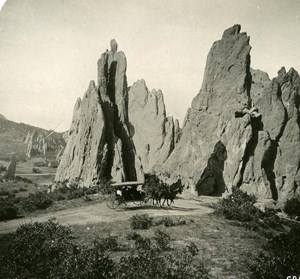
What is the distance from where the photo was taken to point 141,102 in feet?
189

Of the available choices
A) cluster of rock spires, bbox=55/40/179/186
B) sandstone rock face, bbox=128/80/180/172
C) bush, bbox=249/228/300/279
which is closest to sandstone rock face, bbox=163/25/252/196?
cluster of rock spires, bbox=55/40/179/186

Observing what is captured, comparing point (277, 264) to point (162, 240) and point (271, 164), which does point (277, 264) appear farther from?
point (271, 164)

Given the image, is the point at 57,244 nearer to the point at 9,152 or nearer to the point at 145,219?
the point at 145,219

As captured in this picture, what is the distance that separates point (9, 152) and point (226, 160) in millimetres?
80364

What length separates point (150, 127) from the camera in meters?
53.8

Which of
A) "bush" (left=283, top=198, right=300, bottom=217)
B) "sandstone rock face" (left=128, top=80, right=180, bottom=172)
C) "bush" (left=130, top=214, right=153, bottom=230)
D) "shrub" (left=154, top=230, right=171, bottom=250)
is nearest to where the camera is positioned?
"shrub" (left=154, top=230, right=171, bottom=250)

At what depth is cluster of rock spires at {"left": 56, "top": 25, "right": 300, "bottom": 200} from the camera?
3344 cm

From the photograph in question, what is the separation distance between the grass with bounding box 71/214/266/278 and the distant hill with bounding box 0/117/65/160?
8472 centimetres

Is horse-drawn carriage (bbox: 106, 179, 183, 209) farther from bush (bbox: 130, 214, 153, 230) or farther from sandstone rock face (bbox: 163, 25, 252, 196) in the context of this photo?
sandstone rock face (bbox: 163, 25, 252, 196)

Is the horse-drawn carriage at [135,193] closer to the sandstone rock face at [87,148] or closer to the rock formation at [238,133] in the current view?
the sandstone rock face at [87,148]

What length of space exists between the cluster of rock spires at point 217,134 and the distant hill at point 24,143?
63771mm

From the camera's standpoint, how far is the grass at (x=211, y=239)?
1062 cm

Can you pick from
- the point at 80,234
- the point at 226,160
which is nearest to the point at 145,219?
the point at 80,234

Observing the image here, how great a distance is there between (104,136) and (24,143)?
93159 mm
